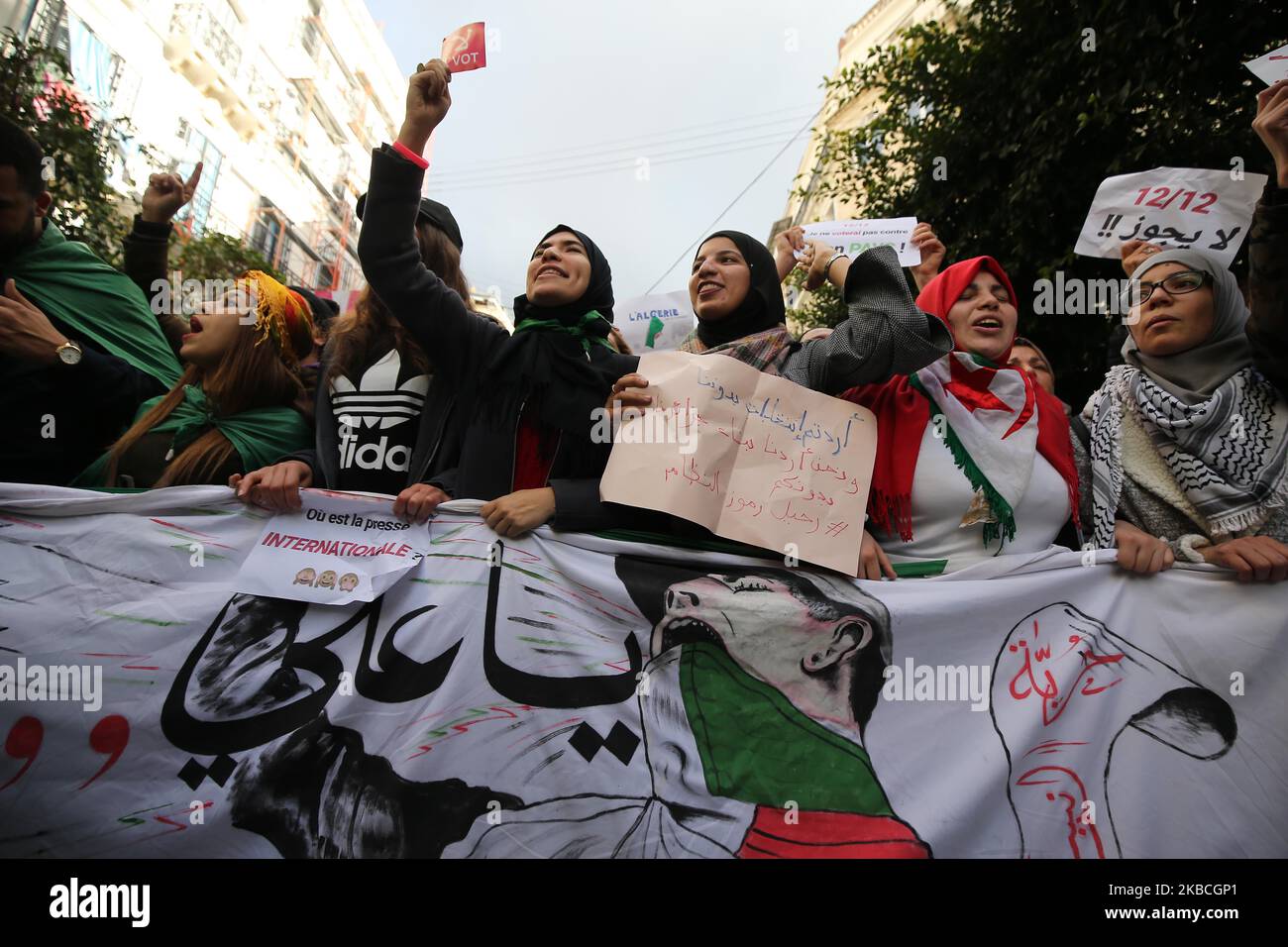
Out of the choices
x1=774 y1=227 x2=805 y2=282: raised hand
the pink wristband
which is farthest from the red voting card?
x1=774 y1=227 x2=805 y2=282: raised hand

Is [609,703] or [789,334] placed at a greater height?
[789,334]

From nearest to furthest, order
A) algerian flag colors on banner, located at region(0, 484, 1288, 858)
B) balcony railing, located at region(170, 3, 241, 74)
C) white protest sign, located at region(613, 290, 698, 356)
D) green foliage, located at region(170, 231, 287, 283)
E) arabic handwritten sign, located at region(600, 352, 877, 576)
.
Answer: algerian flag colors on banner, located at region(0, 484, 1288, 858) → arabic handwritten sign, located at region(600, 352, 877, 576) → white protest sign, located at region(613, 290, 698, 356) → green foliage, located at region(170, 231, 287, 283) → balcony railing, located at region(170, 3, 241, 74)

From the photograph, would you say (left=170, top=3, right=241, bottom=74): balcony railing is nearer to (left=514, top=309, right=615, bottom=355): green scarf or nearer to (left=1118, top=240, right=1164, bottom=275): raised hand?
(left=514, top=309, right=615, bottom=355): green scarf

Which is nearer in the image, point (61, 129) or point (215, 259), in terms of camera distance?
point (61, 129)

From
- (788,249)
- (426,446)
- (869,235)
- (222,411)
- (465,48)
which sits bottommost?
(426,446)

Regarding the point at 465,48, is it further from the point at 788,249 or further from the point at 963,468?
the point at 963,468

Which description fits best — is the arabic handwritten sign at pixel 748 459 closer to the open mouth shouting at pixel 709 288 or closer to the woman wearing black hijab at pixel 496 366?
the woman wearing black hijab at pixel 496 366

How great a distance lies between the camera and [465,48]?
2021mm

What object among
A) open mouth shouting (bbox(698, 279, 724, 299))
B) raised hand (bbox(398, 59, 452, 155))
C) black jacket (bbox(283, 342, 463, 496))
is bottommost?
black jacket (bbox(283, 342, 463, 496))

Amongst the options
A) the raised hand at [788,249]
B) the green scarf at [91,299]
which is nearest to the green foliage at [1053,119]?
the raised hand at [788,249]

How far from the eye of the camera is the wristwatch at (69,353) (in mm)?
2006

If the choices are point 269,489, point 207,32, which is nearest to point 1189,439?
point 269,489

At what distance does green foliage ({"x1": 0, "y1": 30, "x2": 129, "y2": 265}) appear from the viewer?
4.54 meters

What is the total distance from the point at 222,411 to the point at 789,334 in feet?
5.73
